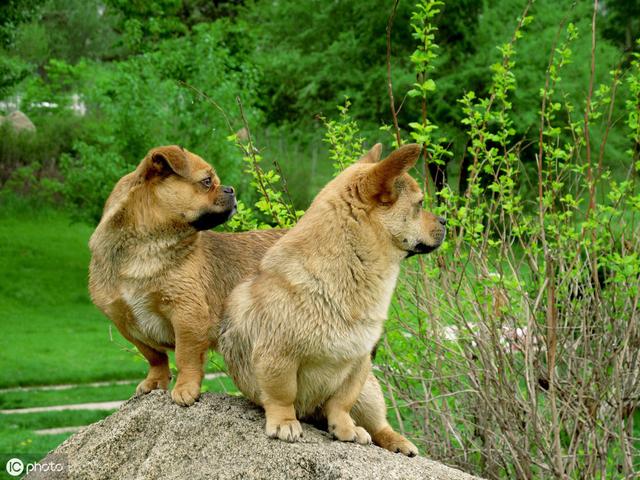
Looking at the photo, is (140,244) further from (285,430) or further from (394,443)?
(394,443)

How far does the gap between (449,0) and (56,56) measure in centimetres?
2480

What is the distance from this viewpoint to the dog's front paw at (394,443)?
15.4ft

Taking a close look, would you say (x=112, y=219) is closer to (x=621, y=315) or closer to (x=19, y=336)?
(x=621, y=315)

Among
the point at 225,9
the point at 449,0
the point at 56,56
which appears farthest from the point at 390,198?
the point at 56,56

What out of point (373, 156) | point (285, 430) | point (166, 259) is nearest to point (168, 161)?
point (166, 259)

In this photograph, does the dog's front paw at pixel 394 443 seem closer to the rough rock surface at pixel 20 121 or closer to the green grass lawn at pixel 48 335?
the green grass lawn at pixel 48 335

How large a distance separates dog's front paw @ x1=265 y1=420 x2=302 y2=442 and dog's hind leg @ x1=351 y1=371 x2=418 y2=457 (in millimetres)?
522

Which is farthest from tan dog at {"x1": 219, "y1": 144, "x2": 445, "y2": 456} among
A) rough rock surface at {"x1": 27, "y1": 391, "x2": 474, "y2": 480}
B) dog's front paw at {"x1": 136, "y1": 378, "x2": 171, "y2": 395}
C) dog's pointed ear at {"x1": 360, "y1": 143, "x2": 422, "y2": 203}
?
dog's front paw at {"x1": 136, "y1": 378, "x2": 171, "y2": 395}

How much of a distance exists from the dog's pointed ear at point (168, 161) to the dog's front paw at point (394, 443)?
167cm

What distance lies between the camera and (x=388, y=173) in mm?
4234

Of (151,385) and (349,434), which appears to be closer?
(349,434)

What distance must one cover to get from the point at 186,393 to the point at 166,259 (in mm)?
684

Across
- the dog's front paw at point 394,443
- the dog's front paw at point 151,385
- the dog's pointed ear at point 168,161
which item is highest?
the dog's pointed ear at point 168,161

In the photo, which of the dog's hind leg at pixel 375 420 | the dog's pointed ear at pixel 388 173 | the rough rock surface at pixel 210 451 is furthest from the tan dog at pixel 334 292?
the dog's hind leg at pixel 375 420
